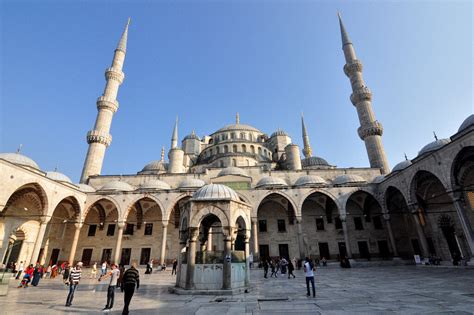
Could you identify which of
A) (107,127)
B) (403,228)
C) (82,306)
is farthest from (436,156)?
(107,127)

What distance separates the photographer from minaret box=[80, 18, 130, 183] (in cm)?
2495

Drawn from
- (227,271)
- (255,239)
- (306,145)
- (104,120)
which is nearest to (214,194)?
(227,271)

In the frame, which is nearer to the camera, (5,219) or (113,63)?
(5,219)

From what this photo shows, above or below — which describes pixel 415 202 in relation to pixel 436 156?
below

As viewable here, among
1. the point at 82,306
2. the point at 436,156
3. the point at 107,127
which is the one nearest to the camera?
the point at 82,306

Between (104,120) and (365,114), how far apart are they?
92.4 ft

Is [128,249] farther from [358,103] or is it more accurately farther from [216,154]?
[358,103]

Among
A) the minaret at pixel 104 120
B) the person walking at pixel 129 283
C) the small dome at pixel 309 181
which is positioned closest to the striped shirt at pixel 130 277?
the person walking at pixel 129 283

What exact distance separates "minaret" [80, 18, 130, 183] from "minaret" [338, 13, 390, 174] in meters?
27.2

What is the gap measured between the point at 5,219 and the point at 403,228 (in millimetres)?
29396

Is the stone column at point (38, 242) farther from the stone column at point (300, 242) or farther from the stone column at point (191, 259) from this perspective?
the stone column at point (300, 242)

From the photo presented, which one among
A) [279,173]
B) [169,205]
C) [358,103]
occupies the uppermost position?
[358,103]

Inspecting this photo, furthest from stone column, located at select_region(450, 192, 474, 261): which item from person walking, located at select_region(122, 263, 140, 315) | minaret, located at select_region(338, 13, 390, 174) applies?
person walking, located at select_region(122, 263, 140, 315)

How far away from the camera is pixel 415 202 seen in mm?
15336
